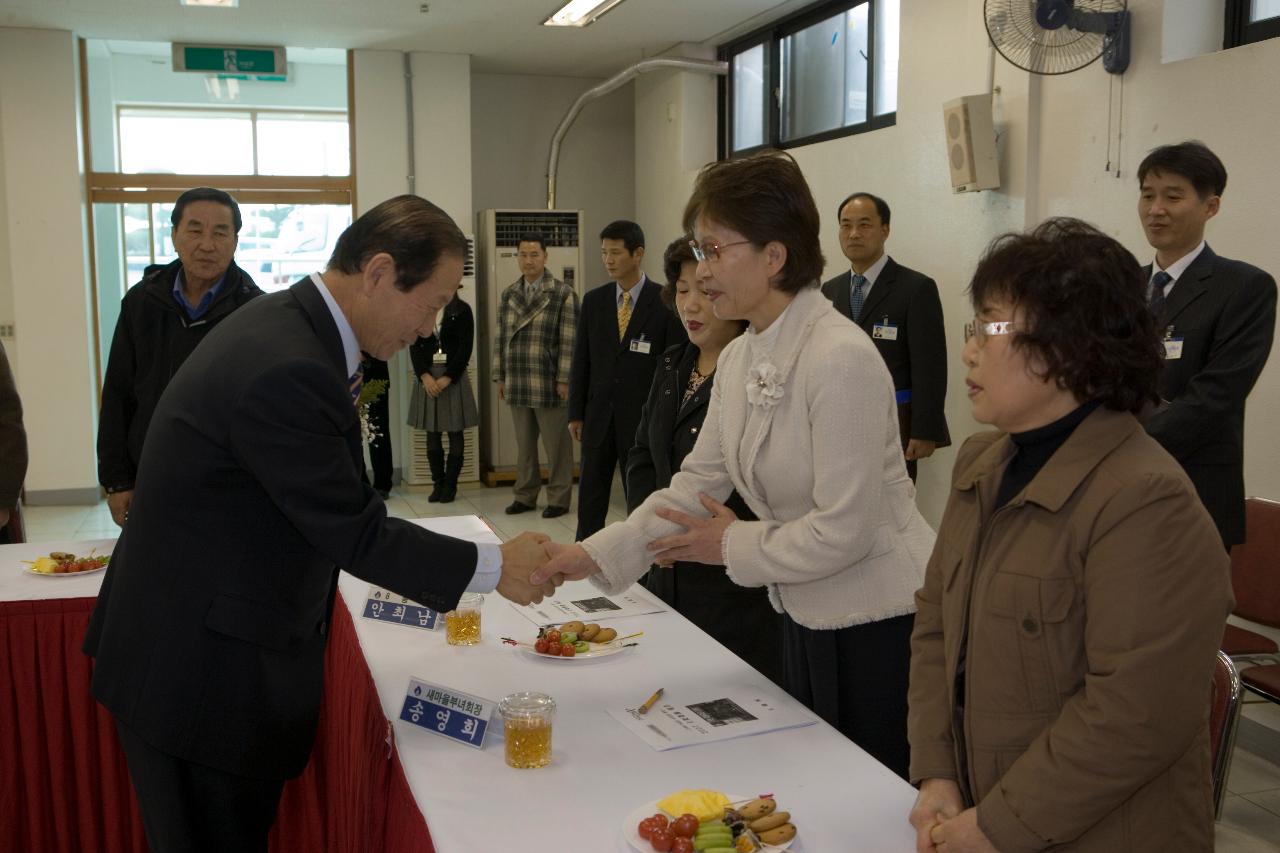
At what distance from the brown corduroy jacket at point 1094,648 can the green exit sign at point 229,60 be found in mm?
7846

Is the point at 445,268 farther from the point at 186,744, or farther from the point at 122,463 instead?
the point at 122,463

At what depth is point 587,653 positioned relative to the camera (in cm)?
212

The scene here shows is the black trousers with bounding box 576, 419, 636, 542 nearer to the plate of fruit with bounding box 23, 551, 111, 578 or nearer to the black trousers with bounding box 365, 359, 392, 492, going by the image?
the plate of fruit with bounding box 23, 551, 111, 578

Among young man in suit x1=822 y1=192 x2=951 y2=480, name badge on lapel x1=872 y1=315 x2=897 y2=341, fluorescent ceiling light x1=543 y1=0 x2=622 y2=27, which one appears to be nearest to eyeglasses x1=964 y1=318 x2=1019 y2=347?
young man in suit x1=822 y1=192 x2=951 y2=480

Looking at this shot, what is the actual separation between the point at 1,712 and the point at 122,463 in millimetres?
867

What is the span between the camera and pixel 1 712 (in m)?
2.61

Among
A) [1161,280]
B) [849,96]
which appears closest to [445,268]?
[1161,280]

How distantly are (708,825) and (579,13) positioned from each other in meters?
6.62

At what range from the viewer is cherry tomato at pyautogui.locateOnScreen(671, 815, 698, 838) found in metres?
1.35

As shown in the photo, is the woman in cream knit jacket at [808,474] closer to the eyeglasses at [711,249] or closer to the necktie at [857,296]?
the eyeglasses at [711,249]

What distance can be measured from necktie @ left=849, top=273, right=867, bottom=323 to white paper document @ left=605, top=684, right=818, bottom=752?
3.38 metres

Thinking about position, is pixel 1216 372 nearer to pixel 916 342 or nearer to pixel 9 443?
pixel 916 342

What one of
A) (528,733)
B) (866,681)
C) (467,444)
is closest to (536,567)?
(528,733)

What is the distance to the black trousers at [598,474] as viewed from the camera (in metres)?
5.26
